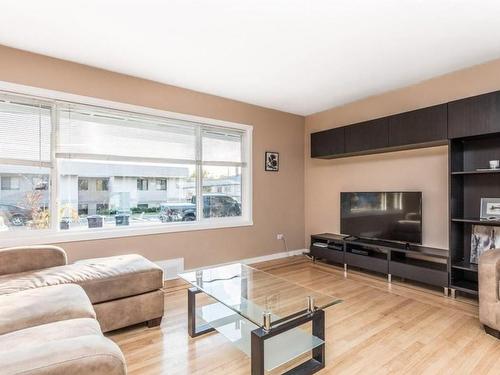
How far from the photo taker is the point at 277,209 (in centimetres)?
473

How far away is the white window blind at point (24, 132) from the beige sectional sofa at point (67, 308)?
1016mm

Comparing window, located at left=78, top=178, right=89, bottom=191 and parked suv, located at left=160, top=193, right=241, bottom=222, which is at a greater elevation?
window, located at left=78, top=178, right=89, bottom=191

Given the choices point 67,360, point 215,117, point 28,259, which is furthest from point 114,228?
point 67,360

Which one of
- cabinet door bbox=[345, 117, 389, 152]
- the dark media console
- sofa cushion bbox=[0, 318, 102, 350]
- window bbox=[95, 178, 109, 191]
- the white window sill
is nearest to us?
sofa cushion bbox=[0, 318, 102, 350]

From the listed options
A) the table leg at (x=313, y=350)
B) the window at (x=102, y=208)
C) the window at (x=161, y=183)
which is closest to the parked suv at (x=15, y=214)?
the window at (x=102, y=208)

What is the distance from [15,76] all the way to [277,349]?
10.9 ft

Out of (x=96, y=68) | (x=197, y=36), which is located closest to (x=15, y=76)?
(x=96, y=68)

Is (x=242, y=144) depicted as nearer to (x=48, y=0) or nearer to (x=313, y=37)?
(x=313, y=37)

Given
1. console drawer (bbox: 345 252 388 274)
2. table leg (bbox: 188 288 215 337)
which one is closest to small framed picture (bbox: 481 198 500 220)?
console drawer (bbox: 345 252 388 274)

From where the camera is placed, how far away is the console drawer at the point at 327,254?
4047 millimetres

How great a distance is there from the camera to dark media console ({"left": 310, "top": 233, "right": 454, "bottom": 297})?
3158 millimetres

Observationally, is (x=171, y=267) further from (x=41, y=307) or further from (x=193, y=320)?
(x=41, y=307)

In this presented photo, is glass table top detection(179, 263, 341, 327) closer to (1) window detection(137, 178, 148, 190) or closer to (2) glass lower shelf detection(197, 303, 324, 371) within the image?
(2) glass lower shelf detection(197, 303, 324, 371)

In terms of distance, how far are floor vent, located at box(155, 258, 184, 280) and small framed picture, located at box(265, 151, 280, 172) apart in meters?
1.95
